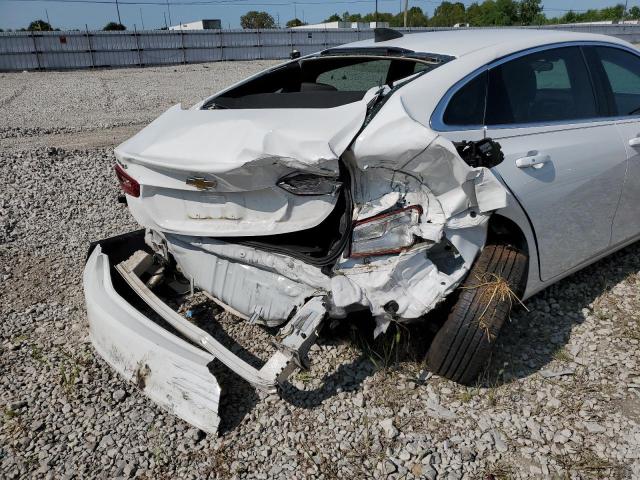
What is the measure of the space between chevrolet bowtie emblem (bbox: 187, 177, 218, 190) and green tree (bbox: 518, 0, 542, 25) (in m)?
66.2

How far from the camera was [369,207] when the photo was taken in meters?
2.55

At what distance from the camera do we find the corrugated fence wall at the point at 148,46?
2225 centimetres

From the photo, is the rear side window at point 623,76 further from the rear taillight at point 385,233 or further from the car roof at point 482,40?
the rear taillight at point 385,233

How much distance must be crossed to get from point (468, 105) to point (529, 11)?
6682 cm

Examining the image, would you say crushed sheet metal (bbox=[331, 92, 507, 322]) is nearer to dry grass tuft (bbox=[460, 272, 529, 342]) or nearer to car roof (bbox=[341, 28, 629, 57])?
dry grass tuft (bbox=[460, 272, 529, 342])

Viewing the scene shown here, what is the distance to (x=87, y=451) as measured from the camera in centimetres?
247

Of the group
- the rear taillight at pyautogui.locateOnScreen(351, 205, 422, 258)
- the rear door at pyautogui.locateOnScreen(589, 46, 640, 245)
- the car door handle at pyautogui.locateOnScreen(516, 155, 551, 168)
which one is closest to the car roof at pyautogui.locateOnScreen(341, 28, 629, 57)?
the rear door at pyautogui.locateOnScreen(589, 46, 640, 245)

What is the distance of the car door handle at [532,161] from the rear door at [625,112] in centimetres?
82

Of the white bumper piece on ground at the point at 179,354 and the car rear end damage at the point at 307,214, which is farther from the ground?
the car rear end damage at the point at 307,214

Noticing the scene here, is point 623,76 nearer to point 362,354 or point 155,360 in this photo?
point 362,354

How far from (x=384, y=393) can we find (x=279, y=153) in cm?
133

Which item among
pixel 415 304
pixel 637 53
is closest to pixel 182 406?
pixel 415 304

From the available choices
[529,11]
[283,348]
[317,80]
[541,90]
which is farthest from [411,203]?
[529,11]

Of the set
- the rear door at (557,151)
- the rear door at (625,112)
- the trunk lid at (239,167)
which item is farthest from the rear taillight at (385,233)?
the rear door at (625,112)
